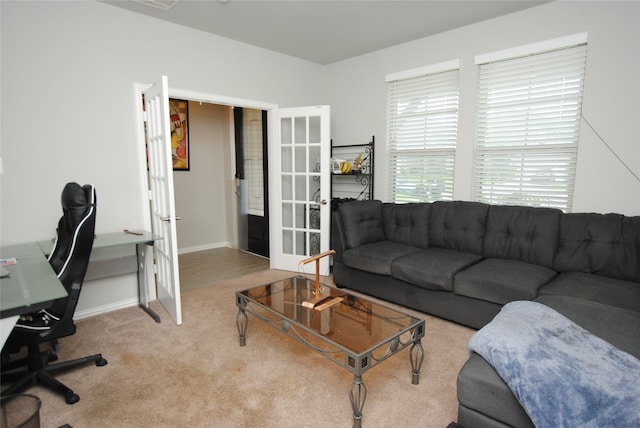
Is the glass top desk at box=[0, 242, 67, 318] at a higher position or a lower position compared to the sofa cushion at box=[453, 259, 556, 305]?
higher

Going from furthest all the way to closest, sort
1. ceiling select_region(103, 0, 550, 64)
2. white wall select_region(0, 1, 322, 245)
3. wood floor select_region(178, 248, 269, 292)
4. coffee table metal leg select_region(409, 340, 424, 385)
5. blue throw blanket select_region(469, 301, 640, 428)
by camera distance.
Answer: wood floor select_region(178, 248, 269, 292) < ceiling select_region(103, 0, 550, 64) < white wall select_region(0, 1, 322, 245) < coffee table metal leg select_region(409, 340, 424, 385) < blue throw blanket select_region(469, 301, 640, 428)

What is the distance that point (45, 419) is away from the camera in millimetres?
1815

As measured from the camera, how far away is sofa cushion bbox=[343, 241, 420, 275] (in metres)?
3.18

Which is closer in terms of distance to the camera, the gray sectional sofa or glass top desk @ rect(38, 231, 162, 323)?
the gray sectional sofa

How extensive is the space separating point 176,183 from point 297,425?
13.6ft

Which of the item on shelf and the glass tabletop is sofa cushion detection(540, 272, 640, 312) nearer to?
the glass tabletop

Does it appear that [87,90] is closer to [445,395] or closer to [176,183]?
[176,183]

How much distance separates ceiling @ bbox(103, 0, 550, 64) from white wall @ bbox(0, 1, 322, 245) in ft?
0.87

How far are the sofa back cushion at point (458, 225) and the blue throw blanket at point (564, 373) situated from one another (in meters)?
1.61

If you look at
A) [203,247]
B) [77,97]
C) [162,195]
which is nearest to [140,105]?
[77,97]

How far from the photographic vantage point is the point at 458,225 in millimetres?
3332

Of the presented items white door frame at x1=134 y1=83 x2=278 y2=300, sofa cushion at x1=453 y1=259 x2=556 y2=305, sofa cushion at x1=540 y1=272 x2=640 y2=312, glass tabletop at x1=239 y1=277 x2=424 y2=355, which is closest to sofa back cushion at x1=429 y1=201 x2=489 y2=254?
sofa cushion at x1=453 y1=259 x2=556 y2=305

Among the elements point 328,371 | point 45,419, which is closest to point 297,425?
point 328,371

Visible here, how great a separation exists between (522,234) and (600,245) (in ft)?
1.71
